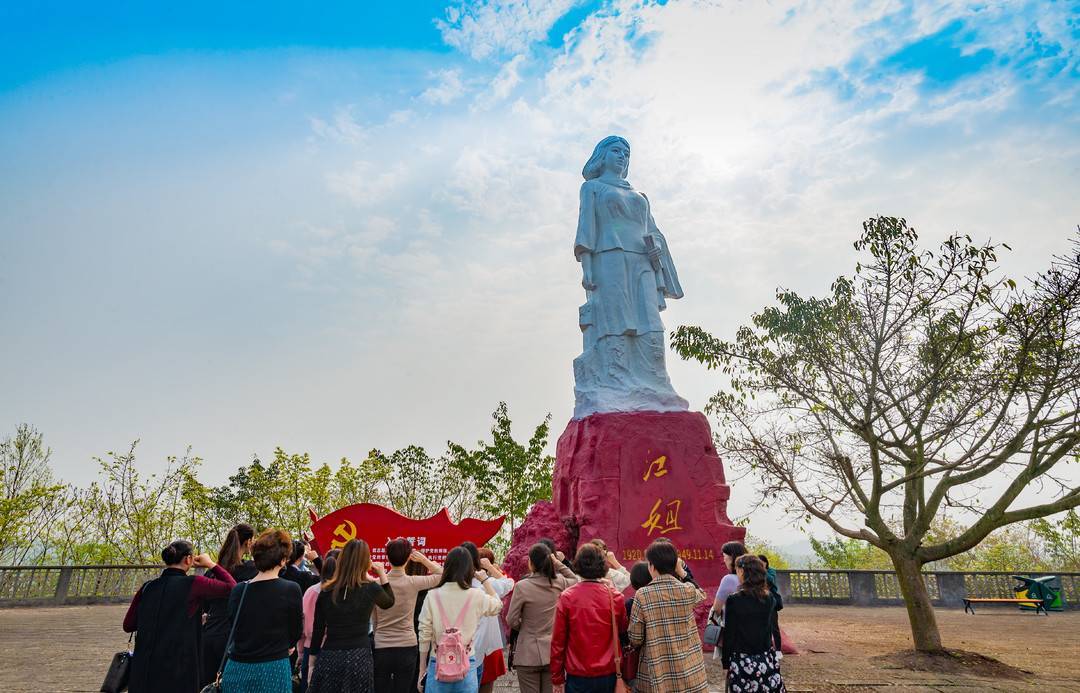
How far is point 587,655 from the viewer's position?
3207mm

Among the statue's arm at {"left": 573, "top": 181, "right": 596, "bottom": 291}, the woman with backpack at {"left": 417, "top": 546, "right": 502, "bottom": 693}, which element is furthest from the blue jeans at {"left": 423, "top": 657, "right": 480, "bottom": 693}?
the statue's arm at {"left": 573, "top": 181, "right": 596, "bottom": 291}

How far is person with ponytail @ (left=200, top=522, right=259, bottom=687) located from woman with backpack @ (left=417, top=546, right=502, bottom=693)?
1128 millimetres

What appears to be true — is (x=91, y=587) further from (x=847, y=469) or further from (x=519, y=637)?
(x=847, y=469)

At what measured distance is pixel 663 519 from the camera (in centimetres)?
800

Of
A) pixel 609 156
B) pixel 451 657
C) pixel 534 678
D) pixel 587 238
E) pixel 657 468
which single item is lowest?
pixel 534 678

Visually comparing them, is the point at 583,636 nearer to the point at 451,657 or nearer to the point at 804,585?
the point at 451,657

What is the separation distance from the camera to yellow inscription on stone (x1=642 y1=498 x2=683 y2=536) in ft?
26.0

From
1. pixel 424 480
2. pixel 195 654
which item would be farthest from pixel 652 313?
pixel 424 480

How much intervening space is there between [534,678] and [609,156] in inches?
333

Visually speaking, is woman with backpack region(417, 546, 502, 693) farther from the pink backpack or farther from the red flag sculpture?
the red flag sculpture

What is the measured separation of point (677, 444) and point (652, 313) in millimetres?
2147

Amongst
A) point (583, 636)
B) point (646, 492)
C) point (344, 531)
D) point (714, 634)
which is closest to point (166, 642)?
point (583, 636)

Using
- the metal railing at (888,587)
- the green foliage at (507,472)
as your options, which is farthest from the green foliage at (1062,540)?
the green foliage at (507,472)

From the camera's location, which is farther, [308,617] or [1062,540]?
[1062,540]
